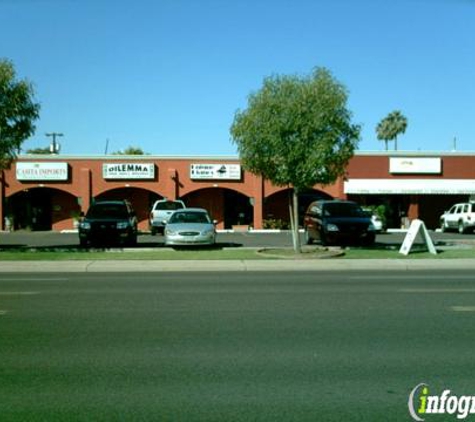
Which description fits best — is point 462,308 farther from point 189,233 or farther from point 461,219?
point 461,219

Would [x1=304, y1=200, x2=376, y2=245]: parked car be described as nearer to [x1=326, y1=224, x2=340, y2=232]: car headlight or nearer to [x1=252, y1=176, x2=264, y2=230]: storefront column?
[x1=326, y1=224, x2=340, y2=232]: car headlight

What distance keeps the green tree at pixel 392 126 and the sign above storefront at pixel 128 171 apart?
43894 millimetres

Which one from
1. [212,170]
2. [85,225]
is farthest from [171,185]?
[85,225]

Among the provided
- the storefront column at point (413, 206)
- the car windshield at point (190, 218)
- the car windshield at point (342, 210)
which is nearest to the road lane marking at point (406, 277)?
the car windshield at point (342, 210)

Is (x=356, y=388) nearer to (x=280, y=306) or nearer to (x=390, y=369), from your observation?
(x=390, y=369)

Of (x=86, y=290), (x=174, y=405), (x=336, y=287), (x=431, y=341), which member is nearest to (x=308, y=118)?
(x=336, y=287)

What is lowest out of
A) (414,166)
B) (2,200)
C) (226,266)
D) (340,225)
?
(226,266)

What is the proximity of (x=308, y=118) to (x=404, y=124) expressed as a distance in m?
58.2

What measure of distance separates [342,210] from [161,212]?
1125 centimetres

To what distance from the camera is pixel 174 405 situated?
5.34 meters

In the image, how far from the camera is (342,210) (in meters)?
24.9

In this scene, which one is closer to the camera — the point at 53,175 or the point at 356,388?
the point at 356,388

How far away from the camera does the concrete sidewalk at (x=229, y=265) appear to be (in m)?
17.5

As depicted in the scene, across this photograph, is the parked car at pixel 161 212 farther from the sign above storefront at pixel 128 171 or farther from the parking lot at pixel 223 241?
the sign above storefront at pixel 128 171
